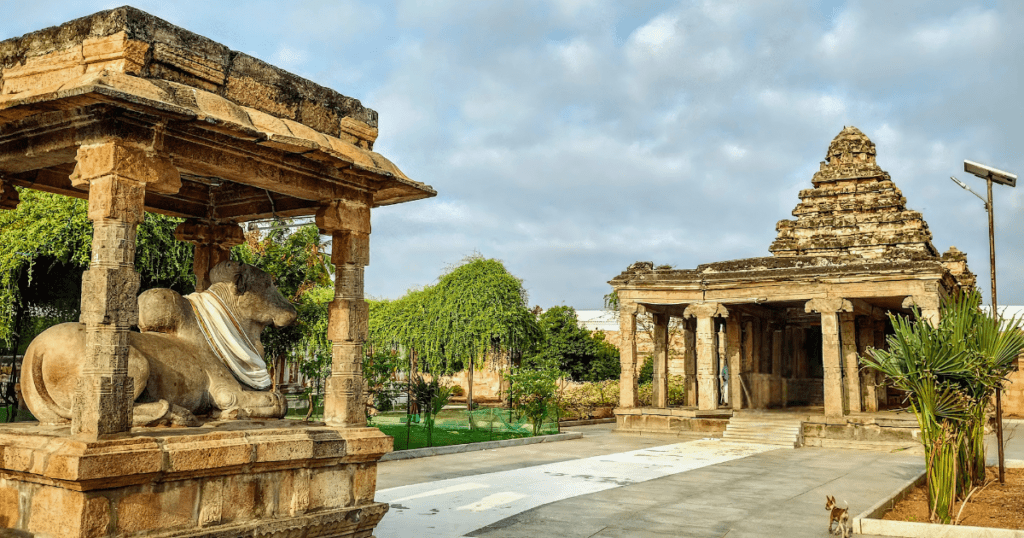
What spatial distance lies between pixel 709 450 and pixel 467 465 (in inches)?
249

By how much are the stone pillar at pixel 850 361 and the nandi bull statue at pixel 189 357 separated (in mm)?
17157

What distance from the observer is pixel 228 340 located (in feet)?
20.5

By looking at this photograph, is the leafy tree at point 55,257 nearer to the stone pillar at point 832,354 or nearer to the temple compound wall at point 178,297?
the temple compound wall at point 178,297

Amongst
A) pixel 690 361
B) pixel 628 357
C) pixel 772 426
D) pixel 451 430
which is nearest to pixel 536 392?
pixel 451 430

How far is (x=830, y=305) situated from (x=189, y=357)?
55.3 ft

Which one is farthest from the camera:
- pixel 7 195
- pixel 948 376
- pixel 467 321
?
pixel 467 321

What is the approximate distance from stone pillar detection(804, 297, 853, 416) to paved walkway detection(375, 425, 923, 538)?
6.65ft

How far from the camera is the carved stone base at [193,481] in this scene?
14.8 ft

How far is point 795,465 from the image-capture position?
14203mm

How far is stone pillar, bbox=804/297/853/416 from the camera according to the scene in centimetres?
1889

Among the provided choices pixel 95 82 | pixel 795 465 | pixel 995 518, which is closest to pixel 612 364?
pixel 795 465

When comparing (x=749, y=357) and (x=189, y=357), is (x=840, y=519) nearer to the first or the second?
(x=189, y=357)

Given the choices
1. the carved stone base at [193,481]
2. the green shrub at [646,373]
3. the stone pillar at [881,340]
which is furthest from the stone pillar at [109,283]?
the green shrub at [646,373]

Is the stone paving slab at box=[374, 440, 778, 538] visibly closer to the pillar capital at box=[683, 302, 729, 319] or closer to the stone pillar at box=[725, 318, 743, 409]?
the pillar capital at box=[683, 302, 729, 319]
